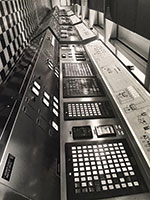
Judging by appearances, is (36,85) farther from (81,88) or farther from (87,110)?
(81,88)

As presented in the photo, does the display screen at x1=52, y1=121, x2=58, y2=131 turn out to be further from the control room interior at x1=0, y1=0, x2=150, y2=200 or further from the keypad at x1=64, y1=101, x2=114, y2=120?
the keypad at x1=64, y1=101, x2=114, y2=120

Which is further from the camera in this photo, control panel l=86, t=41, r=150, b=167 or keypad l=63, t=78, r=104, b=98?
keypad l=63, t=78, r=104, b=98

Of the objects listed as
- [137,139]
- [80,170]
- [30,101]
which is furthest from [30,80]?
[137,139]

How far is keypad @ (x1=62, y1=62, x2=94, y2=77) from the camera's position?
1.89m

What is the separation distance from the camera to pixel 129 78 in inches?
61.6

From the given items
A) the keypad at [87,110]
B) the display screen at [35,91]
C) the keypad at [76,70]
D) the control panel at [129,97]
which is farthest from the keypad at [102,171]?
the keypad at [76,70]

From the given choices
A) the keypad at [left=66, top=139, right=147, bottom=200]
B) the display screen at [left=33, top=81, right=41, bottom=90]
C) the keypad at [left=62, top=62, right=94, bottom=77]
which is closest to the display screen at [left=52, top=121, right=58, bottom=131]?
the keypad at [left=66, top=139, right=147, bottom=200]

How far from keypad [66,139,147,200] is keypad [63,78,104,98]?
591 mm

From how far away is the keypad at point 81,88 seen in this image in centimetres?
152

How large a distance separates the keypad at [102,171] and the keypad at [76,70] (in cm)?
103

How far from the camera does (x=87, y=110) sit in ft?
4.30

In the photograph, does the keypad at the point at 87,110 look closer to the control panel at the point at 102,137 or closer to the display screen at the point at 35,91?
the control panel at the point at 102,137

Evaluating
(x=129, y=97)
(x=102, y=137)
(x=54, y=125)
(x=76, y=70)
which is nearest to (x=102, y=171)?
(x=102, y=137)

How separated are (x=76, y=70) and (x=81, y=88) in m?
0.45
